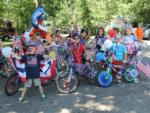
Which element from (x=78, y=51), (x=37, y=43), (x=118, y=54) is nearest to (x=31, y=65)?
(x=37, y=43)

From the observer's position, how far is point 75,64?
28.9ft

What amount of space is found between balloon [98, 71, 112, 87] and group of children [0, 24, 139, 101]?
1.79ft

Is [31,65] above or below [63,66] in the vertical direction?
above

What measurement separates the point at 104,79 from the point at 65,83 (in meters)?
1.22

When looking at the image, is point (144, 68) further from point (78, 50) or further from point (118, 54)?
point (78, 50)

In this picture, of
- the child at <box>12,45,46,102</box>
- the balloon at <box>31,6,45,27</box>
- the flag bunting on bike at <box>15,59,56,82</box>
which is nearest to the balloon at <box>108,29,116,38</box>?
the balloon at <box>31,6,45,27</box>

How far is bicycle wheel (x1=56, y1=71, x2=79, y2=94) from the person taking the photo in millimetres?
8258

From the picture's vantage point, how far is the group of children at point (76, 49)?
7.54 meters

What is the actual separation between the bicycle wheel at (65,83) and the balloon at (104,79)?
765mm

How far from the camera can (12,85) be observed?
808cm

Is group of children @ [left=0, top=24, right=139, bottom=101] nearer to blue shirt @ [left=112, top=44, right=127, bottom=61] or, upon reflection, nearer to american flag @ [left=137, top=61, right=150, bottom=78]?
blue shirt @ [left=112, top=44, right=127, bottom=61]

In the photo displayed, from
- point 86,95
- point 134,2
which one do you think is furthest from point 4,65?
point 134,2

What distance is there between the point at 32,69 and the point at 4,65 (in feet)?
9.36

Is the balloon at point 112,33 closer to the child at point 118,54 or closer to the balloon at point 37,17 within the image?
the child at point 118,54
